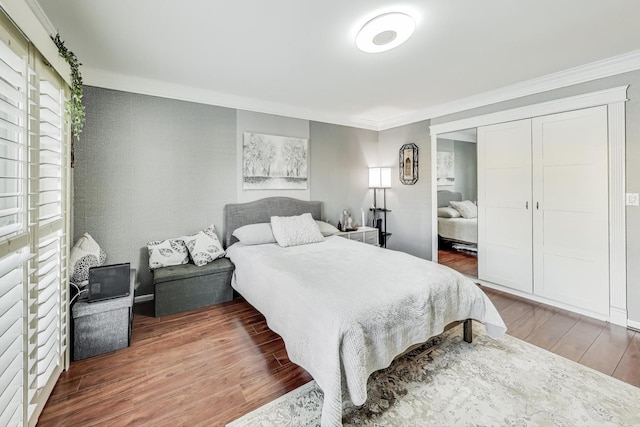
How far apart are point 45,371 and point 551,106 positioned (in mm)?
4829

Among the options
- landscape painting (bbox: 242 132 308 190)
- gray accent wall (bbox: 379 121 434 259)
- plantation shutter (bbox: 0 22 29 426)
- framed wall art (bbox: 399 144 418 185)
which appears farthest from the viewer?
framed wall art (bbox: 399 144 418 185)

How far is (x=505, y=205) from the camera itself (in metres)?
3.44

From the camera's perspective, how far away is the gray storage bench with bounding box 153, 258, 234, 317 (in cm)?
→ 281

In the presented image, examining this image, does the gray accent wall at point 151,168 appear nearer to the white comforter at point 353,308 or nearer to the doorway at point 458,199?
the white comforter at point 353,308

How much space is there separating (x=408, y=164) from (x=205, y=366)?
3.97m

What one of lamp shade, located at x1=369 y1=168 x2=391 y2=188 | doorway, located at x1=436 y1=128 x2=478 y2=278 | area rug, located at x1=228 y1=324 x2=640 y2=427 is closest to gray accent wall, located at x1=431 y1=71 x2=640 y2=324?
area rug, located at x1=228 y1=324 x2=640 y2=427

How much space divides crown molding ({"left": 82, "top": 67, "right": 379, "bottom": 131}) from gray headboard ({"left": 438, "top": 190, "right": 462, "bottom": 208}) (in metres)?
2.00

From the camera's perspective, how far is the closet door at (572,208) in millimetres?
2727

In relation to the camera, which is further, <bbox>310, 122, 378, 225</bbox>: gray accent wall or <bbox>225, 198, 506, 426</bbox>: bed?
<bbox>310, 122, 378, 225</bbox>: gray accent wall

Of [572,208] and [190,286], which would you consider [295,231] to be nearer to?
[190,286]

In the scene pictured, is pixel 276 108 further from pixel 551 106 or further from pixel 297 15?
pixel 551 106

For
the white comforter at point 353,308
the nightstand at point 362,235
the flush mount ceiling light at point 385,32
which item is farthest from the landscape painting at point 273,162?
the flush mount ceiling light at point 385,32

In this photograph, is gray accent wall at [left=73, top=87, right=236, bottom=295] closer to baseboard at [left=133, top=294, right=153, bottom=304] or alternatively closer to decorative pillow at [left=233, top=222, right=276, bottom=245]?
baseboard at [left=133, top=294, right=153, bottom=304]

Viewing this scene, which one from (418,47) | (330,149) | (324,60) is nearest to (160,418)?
(324,60)
